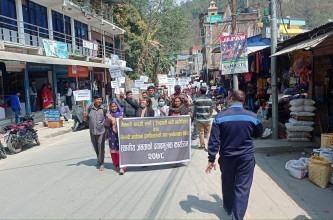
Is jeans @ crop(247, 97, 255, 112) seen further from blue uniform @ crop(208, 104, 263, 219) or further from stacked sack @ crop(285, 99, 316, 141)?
blue uniform @ crop(208, 104, 263, 219)

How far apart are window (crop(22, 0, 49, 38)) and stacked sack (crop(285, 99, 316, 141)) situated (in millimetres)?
15253

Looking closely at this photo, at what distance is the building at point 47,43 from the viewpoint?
50.9 feet

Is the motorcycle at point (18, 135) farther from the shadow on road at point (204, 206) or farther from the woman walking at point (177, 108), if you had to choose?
the shadow on road at point (204, 206)

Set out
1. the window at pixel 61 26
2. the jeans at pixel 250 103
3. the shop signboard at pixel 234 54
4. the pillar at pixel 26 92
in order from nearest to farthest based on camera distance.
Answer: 1. the shop signboard at pixel 234 54
2. the jeans at pixel 250 103
3. the pillar at pixel 26 92
4. the window at pixel 61 26

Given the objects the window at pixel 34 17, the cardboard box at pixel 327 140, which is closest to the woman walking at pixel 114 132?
the cardboard box at pixel 327 140

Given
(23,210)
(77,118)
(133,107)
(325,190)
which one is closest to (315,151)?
(325,190)

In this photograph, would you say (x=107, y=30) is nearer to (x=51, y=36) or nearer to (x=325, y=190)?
(x=51, y=36)

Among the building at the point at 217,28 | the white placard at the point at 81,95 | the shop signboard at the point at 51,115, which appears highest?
the building at the point at 217,28

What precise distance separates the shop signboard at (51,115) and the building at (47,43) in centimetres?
208

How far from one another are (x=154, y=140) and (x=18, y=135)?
18.2ft

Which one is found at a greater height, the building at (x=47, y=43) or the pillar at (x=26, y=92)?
the building at (x=47, y=43)

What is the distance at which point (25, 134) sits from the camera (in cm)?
1002

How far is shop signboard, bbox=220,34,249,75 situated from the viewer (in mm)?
10055

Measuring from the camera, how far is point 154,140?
6535 millimetres
